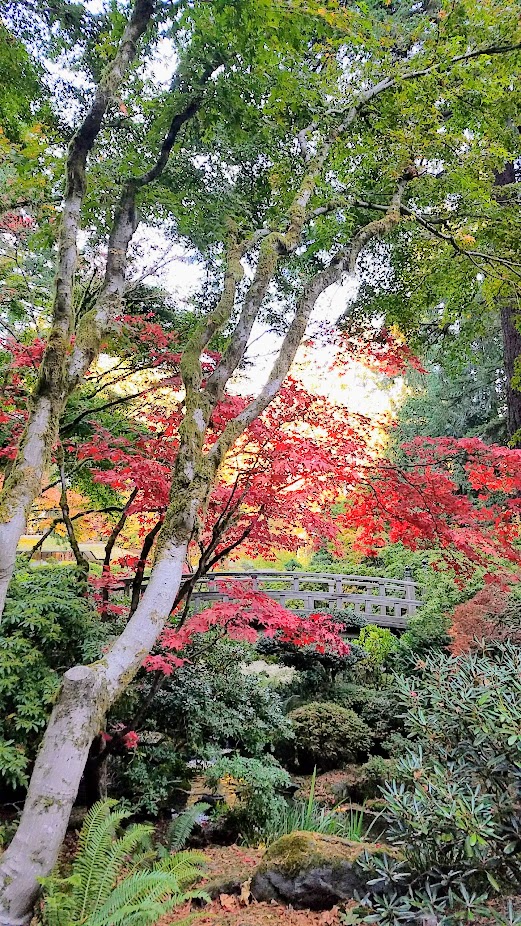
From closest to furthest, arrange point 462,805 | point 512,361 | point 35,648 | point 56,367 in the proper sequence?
point 462,805 < point 56,367 < point 35,648 < point 512,361

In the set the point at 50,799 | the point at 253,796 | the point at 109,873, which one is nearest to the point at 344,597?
the point at 253,796

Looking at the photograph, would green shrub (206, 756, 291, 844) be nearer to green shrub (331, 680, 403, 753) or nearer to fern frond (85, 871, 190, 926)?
fern frond (85, 871, 190, 926)

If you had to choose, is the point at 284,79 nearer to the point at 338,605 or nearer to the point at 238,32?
the point at 238,32

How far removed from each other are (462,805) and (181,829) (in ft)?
8.13

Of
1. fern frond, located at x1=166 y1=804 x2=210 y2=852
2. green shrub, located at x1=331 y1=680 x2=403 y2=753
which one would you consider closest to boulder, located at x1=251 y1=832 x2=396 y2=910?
fern frond, located at x1=166 y1=804 x2=210 y2=852

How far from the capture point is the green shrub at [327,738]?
5453mm

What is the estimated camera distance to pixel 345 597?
33.2 ft

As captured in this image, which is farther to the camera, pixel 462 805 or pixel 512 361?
pixel 512 361

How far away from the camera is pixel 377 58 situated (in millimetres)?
4285

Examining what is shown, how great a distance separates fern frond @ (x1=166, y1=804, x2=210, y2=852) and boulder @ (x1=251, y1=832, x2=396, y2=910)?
847 millimetres

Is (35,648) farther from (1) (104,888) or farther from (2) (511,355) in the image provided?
(2) (511,355)

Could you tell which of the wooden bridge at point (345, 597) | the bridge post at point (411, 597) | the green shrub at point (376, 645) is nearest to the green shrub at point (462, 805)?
the green shrub at point (376, 645)

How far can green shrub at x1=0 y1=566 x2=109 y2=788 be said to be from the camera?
296cm

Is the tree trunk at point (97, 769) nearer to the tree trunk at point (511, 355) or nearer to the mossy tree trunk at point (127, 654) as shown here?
the mossy tree trunk at point (127, 654)
